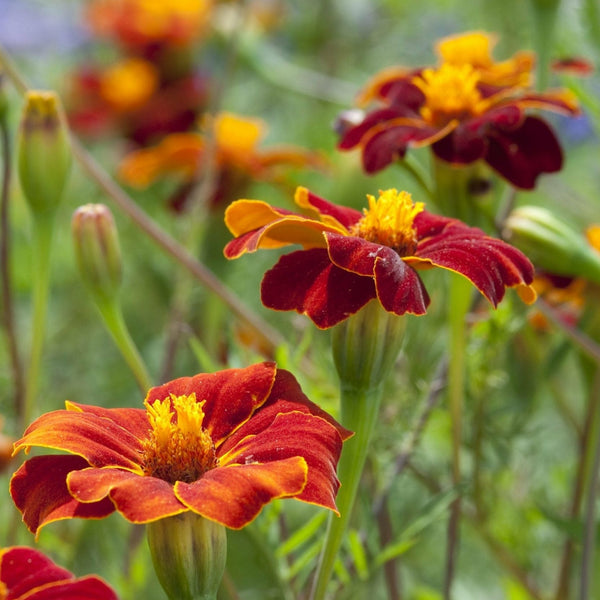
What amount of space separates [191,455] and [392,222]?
0.42 ft

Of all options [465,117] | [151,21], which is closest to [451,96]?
[465,117]

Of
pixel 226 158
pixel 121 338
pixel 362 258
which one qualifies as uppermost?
pixel 362 258

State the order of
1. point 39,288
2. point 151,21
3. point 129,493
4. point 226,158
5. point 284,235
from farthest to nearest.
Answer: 1. point 151,21
2. point 226,158
3. point 39,288
4. point 284,235
5. point 129,493

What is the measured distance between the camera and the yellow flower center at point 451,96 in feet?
1.77

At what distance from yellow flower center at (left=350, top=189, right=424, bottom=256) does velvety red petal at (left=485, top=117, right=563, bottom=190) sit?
3.8 inches

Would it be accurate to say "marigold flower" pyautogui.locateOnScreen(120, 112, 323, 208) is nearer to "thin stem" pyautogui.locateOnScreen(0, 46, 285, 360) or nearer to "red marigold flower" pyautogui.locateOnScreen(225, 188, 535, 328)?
"thin stem" pyautogui.locateOnScreen(0, 46, 285, 360)

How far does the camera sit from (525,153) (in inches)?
20.5

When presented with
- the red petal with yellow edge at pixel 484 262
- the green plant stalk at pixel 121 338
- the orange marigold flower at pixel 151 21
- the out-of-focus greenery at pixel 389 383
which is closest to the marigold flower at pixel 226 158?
the out-of-focus greenery at pixel 389 383

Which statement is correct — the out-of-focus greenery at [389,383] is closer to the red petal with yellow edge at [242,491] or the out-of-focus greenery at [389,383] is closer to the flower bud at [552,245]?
the flower bud at [552,245]

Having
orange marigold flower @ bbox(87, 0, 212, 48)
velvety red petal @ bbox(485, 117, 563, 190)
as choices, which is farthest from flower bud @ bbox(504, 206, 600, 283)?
orange marigold flower @ bbox(87, 0, 212, 48)

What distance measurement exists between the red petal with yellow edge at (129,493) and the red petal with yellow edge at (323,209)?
14 cm

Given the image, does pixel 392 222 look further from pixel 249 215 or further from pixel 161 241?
pixel 161 241

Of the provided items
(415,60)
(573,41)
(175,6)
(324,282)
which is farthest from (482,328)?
(175,6)

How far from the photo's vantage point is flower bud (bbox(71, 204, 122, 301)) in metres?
0.51
